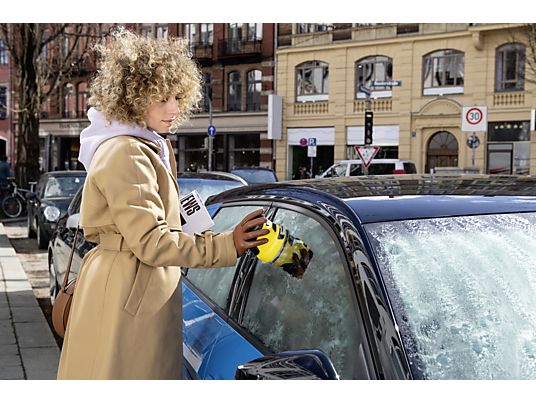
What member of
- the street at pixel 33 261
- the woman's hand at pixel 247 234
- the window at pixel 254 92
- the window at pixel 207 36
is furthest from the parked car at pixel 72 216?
the window at pixel 207 36

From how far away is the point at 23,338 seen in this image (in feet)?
17.5

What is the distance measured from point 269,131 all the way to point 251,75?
4.40 m

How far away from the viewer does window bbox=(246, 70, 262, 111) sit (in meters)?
35.3

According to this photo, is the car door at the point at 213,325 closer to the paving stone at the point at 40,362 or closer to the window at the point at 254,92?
the paving stone at the point at 40,362

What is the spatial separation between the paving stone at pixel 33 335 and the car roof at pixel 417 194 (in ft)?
10.4

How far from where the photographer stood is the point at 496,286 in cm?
197

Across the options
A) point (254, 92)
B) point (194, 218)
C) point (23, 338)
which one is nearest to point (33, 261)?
point (23, 338)

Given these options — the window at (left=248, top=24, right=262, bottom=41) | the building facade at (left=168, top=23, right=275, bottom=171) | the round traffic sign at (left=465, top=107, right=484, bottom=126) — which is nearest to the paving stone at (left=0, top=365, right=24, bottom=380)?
the round traffic sign at (left=465, top=107, right=484, bottom=126)

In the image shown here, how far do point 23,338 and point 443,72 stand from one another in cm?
2668

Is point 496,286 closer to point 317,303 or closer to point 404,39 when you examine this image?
point 317,303

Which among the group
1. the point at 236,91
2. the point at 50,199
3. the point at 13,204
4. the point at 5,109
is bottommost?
the point at 13,204

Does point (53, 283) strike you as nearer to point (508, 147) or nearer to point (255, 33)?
point (508, 147)

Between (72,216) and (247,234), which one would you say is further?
(72,216)
